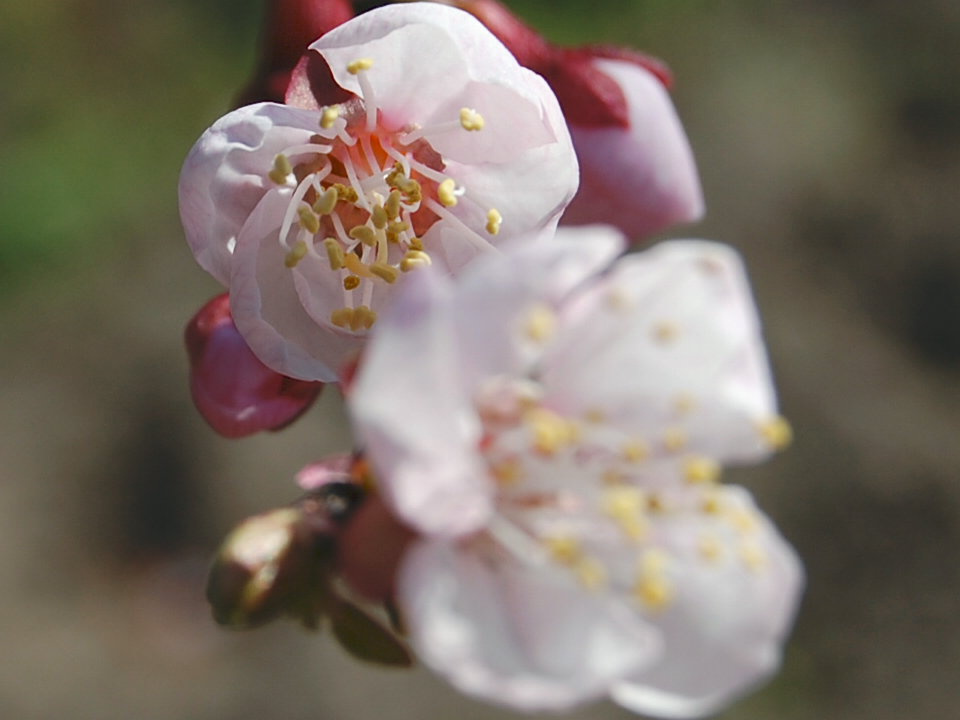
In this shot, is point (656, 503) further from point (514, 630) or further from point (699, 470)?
point (514, 630)

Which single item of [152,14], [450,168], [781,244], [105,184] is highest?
[450,168]

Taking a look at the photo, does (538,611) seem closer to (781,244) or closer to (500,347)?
(500,347)

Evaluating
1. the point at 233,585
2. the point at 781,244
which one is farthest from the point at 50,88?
the point at 233,585

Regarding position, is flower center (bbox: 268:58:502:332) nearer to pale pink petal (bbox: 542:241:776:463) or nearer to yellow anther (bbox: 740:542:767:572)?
pale pink petal (bbox: 542:241:776:463)

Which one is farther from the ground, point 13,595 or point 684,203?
point 684,203

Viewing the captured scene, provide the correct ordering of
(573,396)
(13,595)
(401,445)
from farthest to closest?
(13,595)
(573,396)
(401,445)

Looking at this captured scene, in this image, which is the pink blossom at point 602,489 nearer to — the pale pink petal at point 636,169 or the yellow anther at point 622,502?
the yellow anther at point 622,502

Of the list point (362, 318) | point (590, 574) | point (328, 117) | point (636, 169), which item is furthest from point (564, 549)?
point (636, 169)

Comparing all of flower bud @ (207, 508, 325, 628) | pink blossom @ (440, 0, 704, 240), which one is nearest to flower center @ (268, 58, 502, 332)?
pink blossom @ (440, 0, 704, 240)
